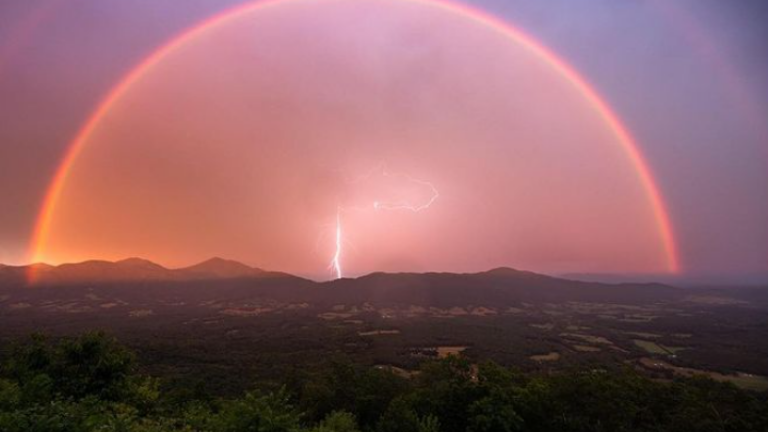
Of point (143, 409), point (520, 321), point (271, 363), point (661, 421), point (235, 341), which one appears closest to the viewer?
point (143, 409)

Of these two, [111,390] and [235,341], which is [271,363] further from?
[111,390]

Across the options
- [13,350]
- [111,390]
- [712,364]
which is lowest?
[712,364]

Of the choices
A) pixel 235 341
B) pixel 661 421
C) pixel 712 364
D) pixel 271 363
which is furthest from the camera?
pixel 235 341

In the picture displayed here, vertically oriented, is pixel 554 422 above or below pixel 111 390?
below

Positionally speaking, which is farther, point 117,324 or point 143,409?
point 117,324

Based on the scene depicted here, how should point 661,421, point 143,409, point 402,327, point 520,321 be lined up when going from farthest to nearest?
point 520,321
point 402,327
point 661,421
point 143,409

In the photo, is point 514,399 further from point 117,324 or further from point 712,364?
point 117,324

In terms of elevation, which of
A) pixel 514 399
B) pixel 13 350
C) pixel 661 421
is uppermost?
pixel 13 350

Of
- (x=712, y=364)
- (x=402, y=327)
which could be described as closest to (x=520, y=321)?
(x=402, y=327)

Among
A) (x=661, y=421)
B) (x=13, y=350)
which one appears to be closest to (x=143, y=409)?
(x=13, y=350)
